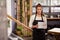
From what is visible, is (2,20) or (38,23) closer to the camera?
(2,20)

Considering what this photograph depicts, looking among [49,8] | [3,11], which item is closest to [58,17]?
[49,8]

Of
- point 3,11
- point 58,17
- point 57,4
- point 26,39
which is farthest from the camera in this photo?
point 57,4

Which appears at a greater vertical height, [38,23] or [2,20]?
[2,20]

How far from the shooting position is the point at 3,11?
0.86m

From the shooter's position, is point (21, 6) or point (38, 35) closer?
point (38, 35)

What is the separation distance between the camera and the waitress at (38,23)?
3.38 m

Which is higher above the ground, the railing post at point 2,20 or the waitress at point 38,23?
the railing post at point 2,20

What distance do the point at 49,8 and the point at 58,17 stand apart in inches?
28.5

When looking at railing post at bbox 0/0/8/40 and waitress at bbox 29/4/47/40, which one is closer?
railing post at bbox 0/0/8/40

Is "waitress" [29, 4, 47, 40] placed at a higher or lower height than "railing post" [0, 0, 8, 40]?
lower

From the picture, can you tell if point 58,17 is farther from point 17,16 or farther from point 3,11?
point 3,11

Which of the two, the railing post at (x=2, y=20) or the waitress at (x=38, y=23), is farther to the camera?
the waitress at (x=38, y=23)

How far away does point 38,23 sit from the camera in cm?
336

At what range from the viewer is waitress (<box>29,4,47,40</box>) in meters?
3.38
